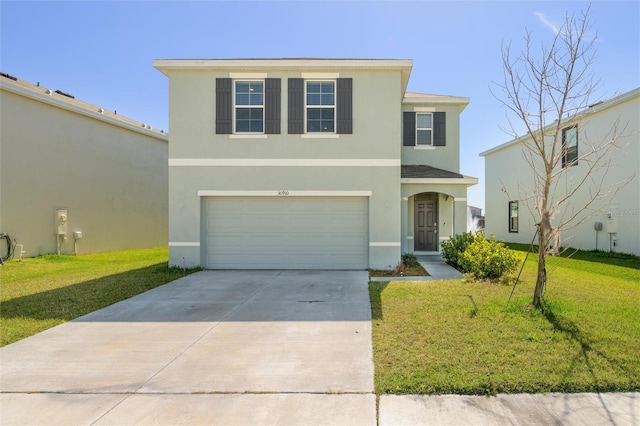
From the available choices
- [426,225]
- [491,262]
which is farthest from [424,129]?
[491,262]

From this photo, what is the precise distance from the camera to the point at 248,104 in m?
10.4

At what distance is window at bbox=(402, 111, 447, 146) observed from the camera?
13836 millimetres

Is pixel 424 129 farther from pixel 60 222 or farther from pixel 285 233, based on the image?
pixel 60 222

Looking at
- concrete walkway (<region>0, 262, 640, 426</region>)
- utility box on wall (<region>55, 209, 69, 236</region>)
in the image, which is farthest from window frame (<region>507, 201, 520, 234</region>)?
utility box on wall (<region>55, 209, 69, 236</region>)

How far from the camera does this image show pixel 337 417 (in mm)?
3166

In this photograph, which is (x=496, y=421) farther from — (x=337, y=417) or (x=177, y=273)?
(x=177, y=273)

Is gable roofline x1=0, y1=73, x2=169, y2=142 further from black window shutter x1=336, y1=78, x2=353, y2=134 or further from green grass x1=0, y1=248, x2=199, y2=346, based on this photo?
black window shutter x1=336, y1=78, x2=353, y2=134

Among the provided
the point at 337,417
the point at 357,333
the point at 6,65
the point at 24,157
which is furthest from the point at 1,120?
the point at 337,417

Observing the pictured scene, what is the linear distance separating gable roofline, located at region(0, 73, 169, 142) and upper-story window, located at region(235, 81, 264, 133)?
828 cm

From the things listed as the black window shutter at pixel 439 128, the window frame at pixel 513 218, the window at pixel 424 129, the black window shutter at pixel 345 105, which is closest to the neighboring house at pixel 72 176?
the black window shutter at pixel 345 105

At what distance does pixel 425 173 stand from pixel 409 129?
7.73 ft

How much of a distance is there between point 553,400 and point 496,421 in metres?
0.74

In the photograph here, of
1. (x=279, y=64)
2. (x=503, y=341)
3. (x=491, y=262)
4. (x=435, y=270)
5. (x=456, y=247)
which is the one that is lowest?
(x=503, y=341)

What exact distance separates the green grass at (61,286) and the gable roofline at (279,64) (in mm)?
5825
